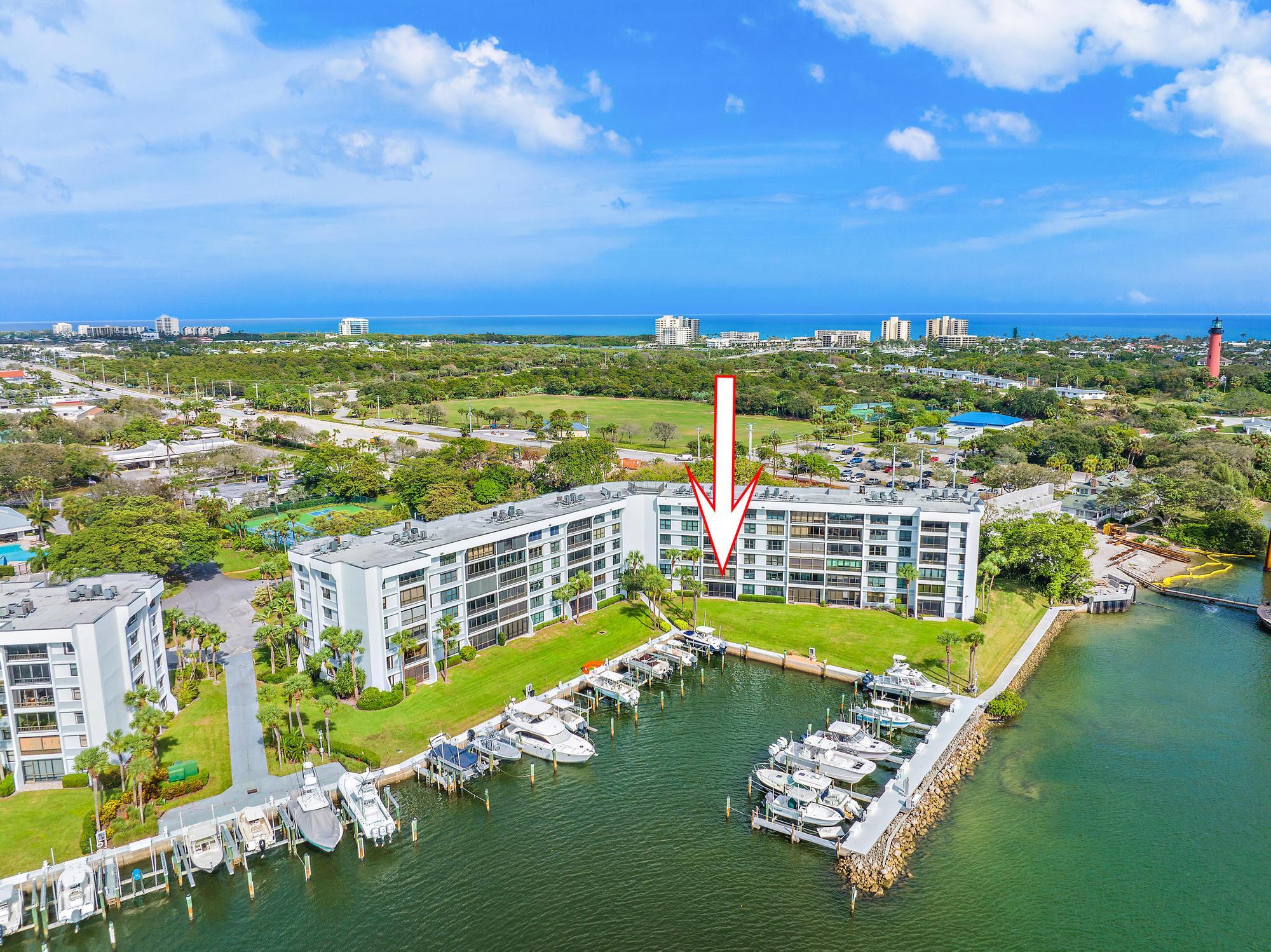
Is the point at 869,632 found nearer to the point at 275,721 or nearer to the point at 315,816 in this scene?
the point at 315,816

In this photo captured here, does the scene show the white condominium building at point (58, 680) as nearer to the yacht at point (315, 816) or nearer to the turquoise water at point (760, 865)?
the yacht at point (315, 816)

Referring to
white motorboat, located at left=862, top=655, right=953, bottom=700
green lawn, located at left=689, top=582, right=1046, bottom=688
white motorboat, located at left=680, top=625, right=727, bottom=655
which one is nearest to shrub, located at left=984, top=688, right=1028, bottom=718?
white motorboat, located at left=862, top=655, right=953, bottom=700

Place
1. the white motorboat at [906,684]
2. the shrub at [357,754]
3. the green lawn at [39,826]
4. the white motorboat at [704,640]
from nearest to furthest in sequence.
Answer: the green lawn at [39,826] → the shrub at [357,754] → the white motorboat at [906,684] → the white motorboat at [704,640]

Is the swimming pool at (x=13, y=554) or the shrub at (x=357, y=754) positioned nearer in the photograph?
the shrub at (x=357, y=754)

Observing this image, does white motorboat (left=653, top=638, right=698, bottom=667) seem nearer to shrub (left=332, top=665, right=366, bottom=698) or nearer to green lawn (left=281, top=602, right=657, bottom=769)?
green lawn (left=281, top=602, right=657, bottom=769)

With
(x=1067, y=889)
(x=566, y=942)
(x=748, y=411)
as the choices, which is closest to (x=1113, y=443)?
(x=748, y=411)

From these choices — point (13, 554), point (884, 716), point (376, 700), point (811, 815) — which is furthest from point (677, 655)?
point (13, 554)

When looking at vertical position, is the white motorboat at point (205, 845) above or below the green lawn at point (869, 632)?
below

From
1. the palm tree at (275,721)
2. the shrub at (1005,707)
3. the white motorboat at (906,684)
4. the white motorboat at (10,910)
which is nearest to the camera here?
the white motorboat at (10,910)

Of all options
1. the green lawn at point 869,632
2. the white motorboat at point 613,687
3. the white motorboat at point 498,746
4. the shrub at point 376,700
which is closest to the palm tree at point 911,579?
the green lawn at point 869,632

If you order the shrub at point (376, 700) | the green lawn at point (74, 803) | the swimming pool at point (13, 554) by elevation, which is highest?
the swimming pool at point (13, 554)
